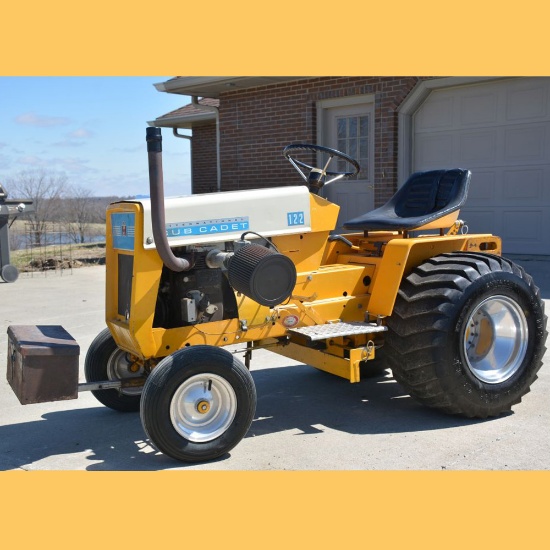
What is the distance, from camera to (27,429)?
4.70 metres

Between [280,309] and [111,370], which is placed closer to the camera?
[280,309]

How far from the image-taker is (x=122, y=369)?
4934 millimetres

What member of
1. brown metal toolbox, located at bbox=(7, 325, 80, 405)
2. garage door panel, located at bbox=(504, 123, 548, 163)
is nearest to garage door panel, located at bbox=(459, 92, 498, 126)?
garage door panel, located at bbox=(504, 123, 548, 163)

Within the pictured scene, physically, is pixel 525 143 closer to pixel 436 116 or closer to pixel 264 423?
pixel 436 116

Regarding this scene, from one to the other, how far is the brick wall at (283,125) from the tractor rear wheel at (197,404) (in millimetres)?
7693

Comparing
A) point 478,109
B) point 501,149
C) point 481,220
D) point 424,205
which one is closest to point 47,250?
point 481,220

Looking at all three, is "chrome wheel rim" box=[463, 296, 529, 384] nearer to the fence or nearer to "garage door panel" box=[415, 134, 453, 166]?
"garage door panel" box=[415, 134, 453, 166]

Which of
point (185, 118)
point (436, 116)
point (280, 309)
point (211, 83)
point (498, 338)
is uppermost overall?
point (185, 118)

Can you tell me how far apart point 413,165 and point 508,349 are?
21.8ft

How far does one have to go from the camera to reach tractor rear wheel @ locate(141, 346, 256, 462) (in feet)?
12.7

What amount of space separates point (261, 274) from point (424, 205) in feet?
6.26

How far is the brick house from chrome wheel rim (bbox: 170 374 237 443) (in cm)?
712

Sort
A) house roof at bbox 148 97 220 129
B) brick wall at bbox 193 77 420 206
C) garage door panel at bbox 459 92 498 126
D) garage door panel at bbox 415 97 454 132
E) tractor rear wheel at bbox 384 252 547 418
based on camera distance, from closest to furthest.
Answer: tractor rear wheel at bbox 384 252 547 418 → garage door panel at bbox 459 92 498 126 → garage door panel at bbox 415 97 454 132 → brick wall at bbox 193 77 420 206 → house roof at bbox 148 97 220 129

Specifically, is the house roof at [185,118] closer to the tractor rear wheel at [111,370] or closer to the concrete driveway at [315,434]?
the concrete driveway at [315,434]
